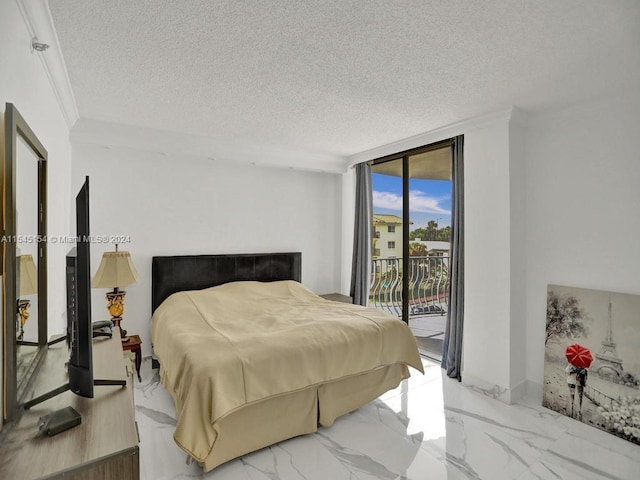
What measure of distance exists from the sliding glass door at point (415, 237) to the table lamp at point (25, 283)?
3588 mm

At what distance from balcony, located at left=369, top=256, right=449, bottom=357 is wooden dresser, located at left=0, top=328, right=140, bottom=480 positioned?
4.14 metres

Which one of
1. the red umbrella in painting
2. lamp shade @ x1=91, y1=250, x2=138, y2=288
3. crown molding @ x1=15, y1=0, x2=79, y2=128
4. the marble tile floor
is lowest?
the marble tile floor

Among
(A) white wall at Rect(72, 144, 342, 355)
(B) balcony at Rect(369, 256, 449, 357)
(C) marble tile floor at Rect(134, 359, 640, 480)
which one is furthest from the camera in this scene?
(B) balcony at Rect(369, 256, 449, 357)

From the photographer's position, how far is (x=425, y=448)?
234 cm

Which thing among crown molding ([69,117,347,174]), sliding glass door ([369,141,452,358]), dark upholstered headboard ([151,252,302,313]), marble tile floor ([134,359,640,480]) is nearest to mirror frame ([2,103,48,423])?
marble tile floor ([134,359,640,480])

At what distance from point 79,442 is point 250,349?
1.25 metres

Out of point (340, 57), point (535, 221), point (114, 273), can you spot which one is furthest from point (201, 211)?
point (535, 221)

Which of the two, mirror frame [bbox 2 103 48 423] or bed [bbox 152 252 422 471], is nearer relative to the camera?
mirror frame [bbox 2 103 48 423]

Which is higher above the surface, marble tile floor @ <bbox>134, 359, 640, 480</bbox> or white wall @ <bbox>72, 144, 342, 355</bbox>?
white wall @ <bbox>72, 144, 342, 355</bbox>

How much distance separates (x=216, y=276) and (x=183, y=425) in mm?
2334

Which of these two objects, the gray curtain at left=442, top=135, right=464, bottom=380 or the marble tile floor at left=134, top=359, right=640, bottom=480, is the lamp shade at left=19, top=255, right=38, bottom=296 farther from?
the gray curtain at left=442, top=135, right=464, bottom=380

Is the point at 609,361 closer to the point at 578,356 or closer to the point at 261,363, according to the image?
the point at 578,356

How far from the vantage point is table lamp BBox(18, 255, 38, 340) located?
49.3 inches

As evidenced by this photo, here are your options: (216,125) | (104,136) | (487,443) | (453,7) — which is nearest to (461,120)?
(453,7)
